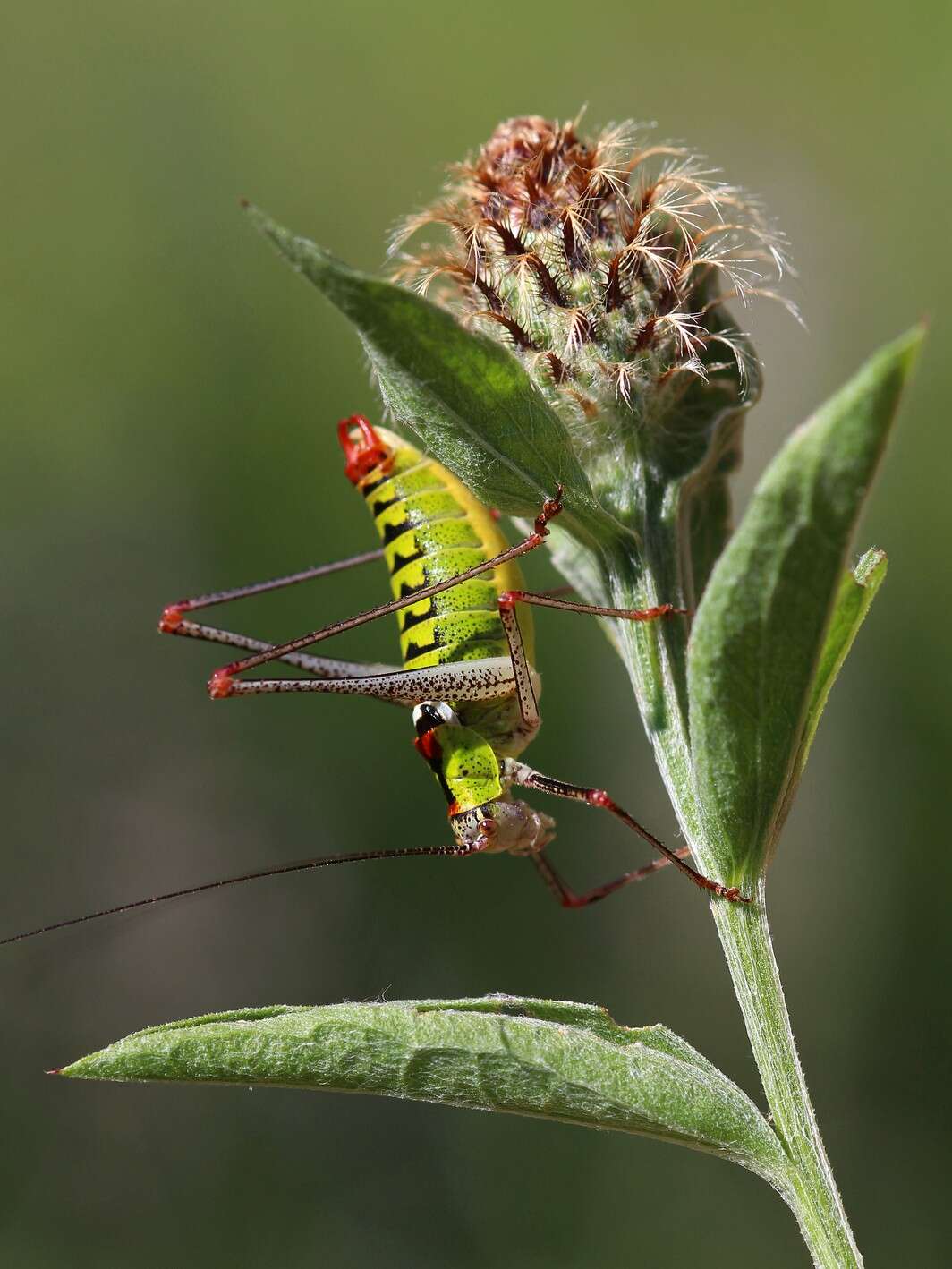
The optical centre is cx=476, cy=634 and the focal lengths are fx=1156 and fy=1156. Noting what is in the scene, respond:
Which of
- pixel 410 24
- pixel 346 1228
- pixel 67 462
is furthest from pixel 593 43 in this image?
pixel 346 1228

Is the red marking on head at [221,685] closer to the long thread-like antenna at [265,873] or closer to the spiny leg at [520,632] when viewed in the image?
the long thread-like antenna at [265,873]

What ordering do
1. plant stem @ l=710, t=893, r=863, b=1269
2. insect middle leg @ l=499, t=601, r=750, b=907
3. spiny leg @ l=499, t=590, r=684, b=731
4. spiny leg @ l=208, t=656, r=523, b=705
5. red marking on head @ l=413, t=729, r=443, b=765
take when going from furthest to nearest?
red marking on head @ l=413, t=729, r=443, b=765 < spiny leg @ l=208, t=656, r=523, b=705 < spiny leg @ l=499, t=590, r=684, b=731 < insect middle leg @ l=499, t=601, r=750, b=907 < plant stem @ l=710, t=893, r=863, b=1269

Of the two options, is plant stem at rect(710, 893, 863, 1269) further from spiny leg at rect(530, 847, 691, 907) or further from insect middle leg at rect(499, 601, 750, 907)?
spiny leg at rect(530, 847, 691, 907)

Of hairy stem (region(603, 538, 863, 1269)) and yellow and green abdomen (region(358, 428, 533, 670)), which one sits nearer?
hairy stem (region(603, 538, 863, 1269))

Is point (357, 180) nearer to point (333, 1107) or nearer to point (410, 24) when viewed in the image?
point (410, 24)

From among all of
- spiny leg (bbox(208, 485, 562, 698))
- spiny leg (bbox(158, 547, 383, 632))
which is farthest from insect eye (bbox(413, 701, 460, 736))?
spiny leg (bbox(158, 547, 383, 632))
